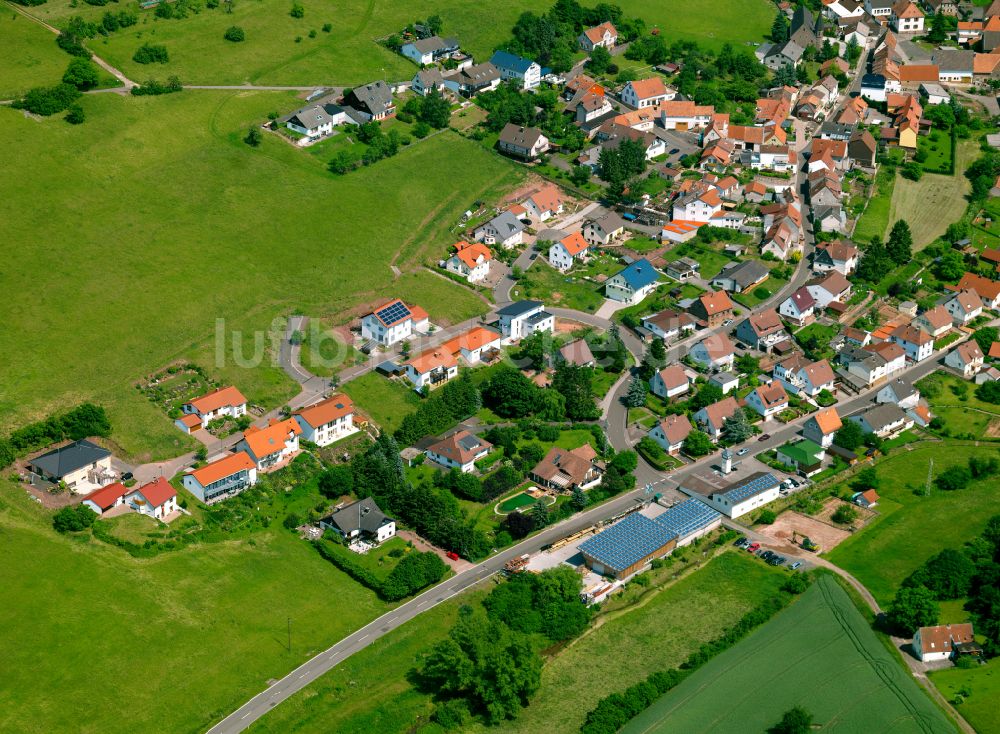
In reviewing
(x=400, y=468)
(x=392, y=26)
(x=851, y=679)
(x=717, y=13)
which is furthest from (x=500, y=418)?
(x=717, y=13)

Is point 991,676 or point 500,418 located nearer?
point 991,676

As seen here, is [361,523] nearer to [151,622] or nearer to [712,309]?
[151,622]

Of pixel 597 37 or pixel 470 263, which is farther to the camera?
pixel 597 37

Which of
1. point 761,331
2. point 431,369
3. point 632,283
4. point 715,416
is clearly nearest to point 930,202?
point 761,331

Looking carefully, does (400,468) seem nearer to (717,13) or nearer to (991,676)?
(991,676)

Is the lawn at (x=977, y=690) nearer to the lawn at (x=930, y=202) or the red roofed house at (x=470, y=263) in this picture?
the red roofed house at (x=470, y=263)
